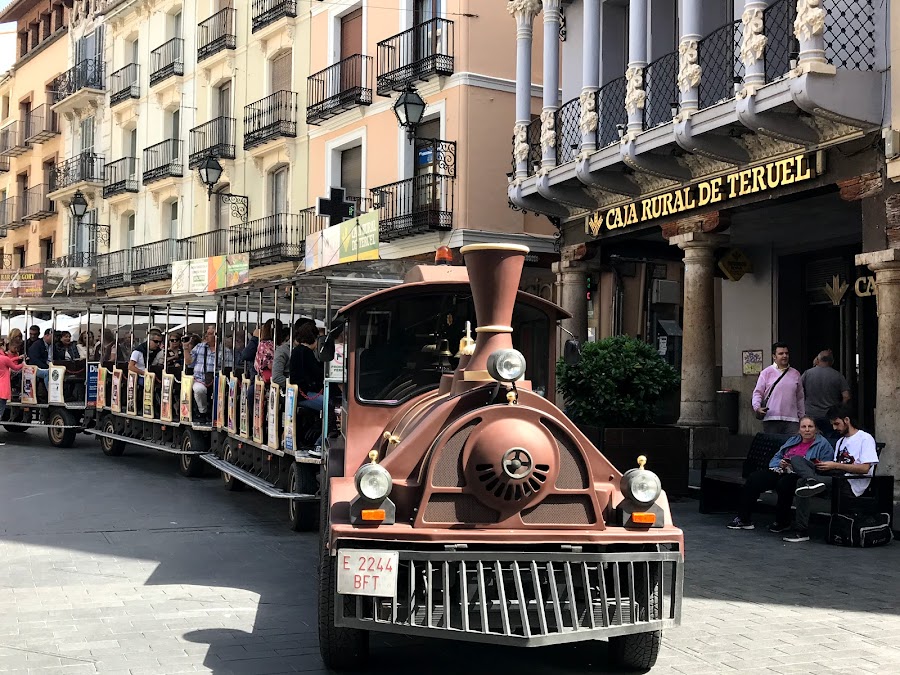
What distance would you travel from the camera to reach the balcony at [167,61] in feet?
107

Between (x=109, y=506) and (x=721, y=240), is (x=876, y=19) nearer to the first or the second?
(x=721, y=240)

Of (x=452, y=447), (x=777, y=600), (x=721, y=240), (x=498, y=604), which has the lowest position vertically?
(x=777, y=600)

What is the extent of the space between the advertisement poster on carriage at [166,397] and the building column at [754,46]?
869 cm

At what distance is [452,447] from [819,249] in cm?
1260

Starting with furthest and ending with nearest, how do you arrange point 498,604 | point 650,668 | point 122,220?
point 122,220 → point 650,668 → point 498,604

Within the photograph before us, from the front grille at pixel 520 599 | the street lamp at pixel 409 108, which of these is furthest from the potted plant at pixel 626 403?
the front grille at pixel 520 599

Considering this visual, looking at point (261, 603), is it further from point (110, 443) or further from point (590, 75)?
point (590, 75)

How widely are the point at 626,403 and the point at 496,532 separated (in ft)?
24.4

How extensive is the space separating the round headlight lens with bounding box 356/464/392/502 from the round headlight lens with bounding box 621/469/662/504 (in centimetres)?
123

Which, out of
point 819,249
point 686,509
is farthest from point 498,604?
point 819,249

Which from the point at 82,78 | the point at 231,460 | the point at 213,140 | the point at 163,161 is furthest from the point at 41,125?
the point at 231,460

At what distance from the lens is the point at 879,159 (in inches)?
469

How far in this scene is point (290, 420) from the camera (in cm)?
1062

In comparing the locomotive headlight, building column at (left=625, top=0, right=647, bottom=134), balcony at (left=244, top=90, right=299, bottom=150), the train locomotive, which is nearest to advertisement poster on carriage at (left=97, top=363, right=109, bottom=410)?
building column at (left=625, top=0, right=647, bottom=134)
